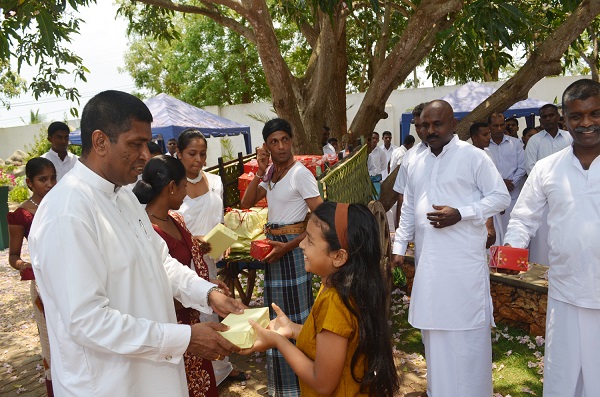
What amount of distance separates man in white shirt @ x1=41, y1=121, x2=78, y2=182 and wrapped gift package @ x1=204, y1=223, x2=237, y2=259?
3.01 m

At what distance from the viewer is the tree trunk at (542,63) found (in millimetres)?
5824

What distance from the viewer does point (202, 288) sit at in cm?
273

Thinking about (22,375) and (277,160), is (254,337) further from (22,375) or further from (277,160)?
(22,375)

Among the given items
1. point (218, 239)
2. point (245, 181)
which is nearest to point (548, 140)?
point (245, 181)

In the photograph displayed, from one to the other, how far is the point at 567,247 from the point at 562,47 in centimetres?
396

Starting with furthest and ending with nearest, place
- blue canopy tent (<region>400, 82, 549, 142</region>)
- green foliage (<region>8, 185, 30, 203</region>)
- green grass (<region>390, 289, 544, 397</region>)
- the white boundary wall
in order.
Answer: the white boundary wall
green foliage (<region>8, 185, 30, 203</region>)
blue canopy tent (<region>400, 82, 549, 142</region>)
green grass (<region>390, 289, 544, 397</region>)

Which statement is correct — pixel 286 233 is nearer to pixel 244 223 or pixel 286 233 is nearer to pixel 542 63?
pixel 244 223

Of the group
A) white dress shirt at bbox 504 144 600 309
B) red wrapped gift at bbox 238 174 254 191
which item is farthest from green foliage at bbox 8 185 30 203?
white dress shirt at bbox 504 144 600 309

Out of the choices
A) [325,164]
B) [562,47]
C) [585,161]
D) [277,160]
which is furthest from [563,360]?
[562,47]

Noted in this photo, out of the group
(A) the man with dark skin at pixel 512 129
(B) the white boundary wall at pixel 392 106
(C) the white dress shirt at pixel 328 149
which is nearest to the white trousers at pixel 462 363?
(C) the white dress shirt at pixel 328 149

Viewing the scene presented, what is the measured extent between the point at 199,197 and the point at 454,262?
2.14 m

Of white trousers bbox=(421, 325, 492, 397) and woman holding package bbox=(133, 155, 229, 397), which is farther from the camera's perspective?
white trousers bbox=(421, 325, 492, 397)

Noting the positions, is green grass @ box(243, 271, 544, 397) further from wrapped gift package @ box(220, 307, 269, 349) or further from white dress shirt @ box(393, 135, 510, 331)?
wrapped gift package @ box(220, 307, 269, 349)

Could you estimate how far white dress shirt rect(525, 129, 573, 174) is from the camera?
7254 millimetres
